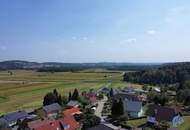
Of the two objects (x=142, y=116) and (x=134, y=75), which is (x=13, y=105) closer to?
(x=142, y=116)

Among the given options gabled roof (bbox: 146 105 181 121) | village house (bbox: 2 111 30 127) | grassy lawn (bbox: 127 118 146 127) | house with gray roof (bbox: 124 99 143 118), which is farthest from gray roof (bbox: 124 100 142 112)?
village house (bbox: 2 111 30 127)

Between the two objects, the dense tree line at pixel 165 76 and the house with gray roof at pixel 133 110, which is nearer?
the house with gray roof at pixel 133 110

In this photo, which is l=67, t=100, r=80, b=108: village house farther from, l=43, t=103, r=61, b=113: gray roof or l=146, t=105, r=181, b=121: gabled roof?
l=146, t=105, r=181, b=121: gabled roof

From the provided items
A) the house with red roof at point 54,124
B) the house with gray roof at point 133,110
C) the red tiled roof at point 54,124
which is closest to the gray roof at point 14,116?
the house with red roof at point 54,124

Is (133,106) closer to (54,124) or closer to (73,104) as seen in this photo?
(73,104)

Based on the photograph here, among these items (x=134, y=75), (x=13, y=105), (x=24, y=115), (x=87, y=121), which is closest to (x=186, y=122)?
(x=87, y=121)

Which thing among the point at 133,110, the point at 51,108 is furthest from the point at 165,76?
the point at 51,108

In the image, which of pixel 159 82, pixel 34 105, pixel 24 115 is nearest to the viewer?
pixel 24 115

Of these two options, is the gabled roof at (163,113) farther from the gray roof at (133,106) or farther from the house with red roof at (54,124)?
the house with red roof at (54,124)
